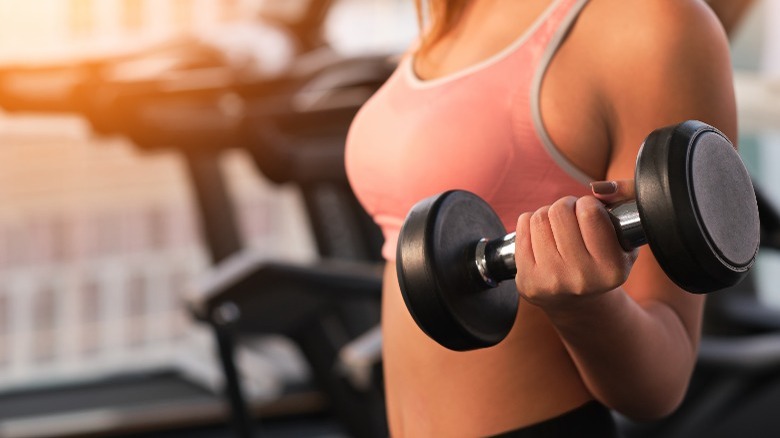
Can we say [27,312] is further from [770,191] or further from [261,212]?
[770,191]

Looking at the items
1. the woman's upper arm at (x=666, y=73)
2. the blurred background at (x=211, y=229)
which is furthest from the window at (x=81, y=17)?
the woman's upper arm at (x=666, y=73)

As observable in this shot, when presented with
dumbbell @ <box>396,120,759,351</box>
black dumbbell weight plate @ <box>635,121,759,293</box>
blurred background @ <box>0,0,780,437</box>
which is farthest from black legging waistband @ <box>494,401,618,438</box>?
blurred background @ <box>0,0,780,437</box>

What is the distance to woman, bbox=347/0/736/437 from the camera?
0.60 meters

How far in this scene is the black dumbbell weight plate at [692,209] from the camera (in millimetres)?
452

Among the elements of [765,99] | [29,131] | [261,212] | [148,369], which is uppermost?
[29,131]

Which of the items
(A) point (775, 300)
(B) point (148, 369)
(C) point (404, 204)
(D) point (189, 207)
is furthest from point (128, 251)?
(C) point (404, 204)

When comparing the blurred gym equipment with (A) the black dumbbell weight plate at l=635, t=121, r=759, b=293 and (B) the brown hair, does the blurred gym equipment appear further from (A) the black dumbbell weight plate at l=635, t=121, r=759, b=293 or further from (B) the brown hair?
(A) the black dumbbell weight plate at l=635, t=121, r=759, b=293

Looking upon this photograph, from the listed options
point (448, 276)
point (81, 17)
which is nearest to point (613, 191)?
point (448, 276)

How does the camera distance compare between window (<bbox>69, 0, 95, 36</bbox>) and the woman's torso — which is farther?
window (<bbox>69, 0, 95, 36</bbox>)

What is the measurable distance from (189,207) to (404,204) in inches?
174

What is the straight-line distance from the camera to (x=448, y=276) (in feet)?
1.78

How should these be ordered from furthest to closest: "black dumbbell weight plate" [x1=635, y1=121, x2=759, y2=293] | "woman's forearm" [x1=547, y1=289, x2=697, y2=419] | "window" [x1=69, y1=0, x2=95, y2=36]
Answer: "window" [x1=69, y1=0, x2=95, y2=36]
"woman's forearm" [x1=547, y1=289, x2=697, y2=419]
"black dumbbell weight plate" [x1=635, y1=121, x2=759, y2=293]

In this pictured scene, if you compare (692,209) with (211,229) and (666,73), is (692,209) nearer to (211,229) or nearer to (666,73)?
(666,73)

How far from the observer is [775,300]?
2633 millimetres
